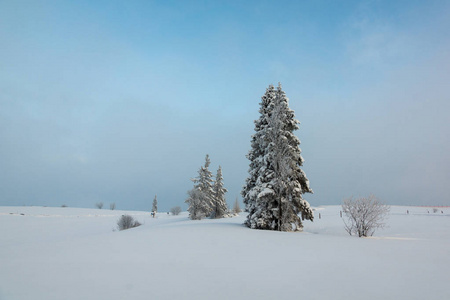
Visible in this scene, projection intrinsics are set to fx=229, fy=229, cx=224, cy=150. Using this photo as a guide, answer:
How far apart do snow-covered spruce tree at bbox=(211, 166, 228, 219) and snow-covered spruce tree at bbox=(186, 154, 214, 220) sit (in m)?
0.89

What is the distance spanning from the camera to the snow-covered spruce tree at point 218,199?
4234cm

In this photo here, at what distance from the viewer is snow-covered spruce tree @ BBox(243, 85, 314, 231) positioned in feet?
58.6

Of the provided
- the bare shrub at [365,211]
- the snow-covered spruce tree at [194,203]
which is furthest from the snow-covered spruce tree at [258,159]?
the snow-covered spruce tree at [194,203]

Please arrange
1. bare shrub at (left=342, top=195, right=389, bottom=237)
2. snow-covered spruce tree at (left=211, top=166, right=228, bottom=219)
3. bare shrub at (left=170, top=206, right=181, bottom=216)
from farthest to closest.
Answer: bare shrub at (left=170, top=206, right=181, bottom=216), snow-covered spruce tree at (left=211, top=166, right=228, bottom=219), bare shrub at (left=342, top=195, right=389, bottom=237)

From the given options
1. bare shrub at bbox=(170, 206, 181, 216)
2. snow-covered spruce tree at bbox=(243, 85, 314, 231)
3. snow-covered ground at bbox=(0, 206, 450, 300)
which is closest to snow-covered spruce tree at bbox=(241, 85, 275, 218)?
snow-covered spruce tree at bbox=(243, 85, 314, 231)

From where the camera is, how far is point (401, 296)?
4719mm

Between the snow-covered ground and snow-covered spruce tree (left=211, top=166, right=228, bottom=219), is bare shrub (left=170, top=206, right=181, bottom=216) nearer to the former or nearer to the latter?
snow-covered spruce tree (left=211, top=166, right=228, bottom=219)

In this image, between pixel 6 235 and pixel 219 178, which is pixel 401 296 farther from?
pixel 219 178

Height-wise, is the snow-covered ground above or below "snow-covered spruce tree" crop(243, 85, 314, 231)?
below

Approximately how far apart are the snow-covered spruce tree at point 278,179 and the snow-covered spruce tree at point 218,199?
23.5 metres

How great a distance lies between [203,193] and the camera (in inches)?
1513

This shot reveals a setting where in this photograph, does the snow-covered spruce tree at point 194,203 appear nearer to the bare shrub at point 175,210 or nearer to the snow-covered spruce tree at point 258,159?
the snow-covered spruce tree at point 258,159

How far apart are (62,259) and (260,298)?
22.1ft

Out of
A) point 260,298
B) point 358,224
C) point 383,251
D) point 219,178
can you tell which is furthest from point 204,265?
point 219,178
